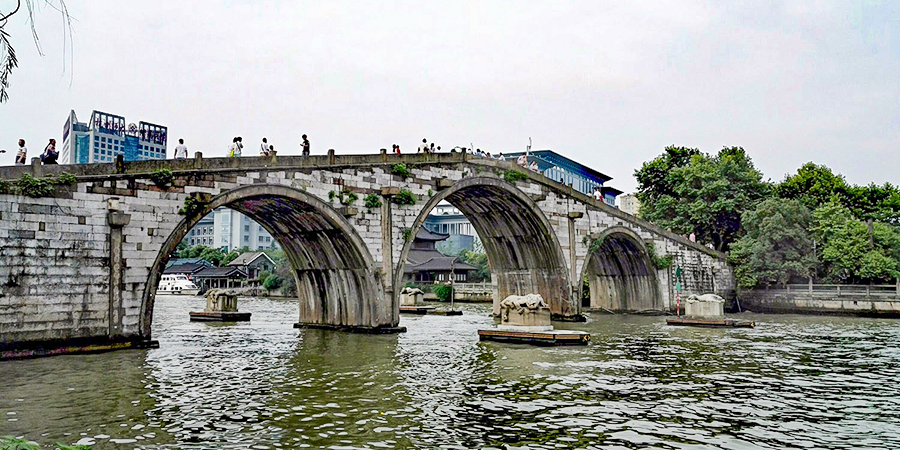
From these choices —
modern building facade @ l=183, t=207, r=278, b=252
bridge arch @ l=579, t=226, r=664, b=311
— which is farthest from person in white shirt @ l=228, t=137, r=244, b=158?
modern building facade @ l=183, t=207, r=278, b=252

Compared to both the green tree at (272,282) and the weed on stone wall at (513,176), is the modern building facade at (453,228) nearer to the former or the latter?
the green tree at (272,282)

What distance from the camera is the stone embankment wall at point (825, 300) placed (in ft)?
127

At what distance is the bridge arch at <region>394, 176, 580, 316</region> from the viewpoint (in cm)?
3431

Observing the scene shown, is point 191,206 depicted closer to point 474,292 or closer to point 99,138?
point 474,292

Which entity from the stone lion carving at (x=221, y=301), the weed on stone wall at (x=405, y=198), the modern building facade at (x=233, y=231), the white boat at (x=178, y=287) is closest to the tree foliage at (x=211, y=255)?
the white boat at (x=178, y=287)

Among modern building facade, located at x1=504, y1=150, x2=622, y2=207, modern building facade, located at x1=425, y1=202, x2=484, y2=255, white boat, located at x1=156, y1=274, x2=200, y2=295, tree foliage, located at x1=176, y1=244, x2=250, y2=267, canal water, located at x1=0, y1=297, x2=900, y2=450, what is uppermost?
modern building facade, located at x1=504, y1=150, x2=622, y2=207

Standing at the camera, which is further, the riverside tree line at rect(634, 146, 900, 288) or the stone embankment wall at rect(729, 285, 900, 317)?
the riverside tree line at rect(634, 146, 900, 288)

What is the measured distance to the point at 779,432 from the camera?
11.6 m

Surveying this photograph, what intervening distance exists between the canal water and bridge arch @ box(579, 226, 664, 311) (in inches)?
687

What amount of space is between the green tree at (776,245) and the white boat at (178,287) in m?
64.4

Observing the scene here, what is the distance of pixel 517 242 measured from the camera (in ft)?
122

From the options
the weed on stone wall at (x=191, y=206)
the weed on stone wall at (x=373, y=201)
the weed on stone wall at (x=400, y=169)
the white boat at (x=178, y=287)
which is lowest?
the white boat at (x=178, y=287)

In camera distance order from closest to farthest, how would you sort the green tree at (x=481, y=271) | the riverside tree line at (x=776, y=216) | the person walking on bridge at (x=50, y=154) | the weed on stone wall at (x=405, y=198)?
the person walking on bridge at (x=50, y=154)
the weed on stone wall at (x=405, y=198)
the riverside tree line at (x=776, y=216)
the green tree at (x=481, y=271)

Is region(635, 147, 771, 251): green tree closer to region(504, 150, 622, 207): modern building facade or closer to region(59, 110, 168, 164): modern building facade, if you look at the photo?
region(504, 150, 622, 207): modern building facade
